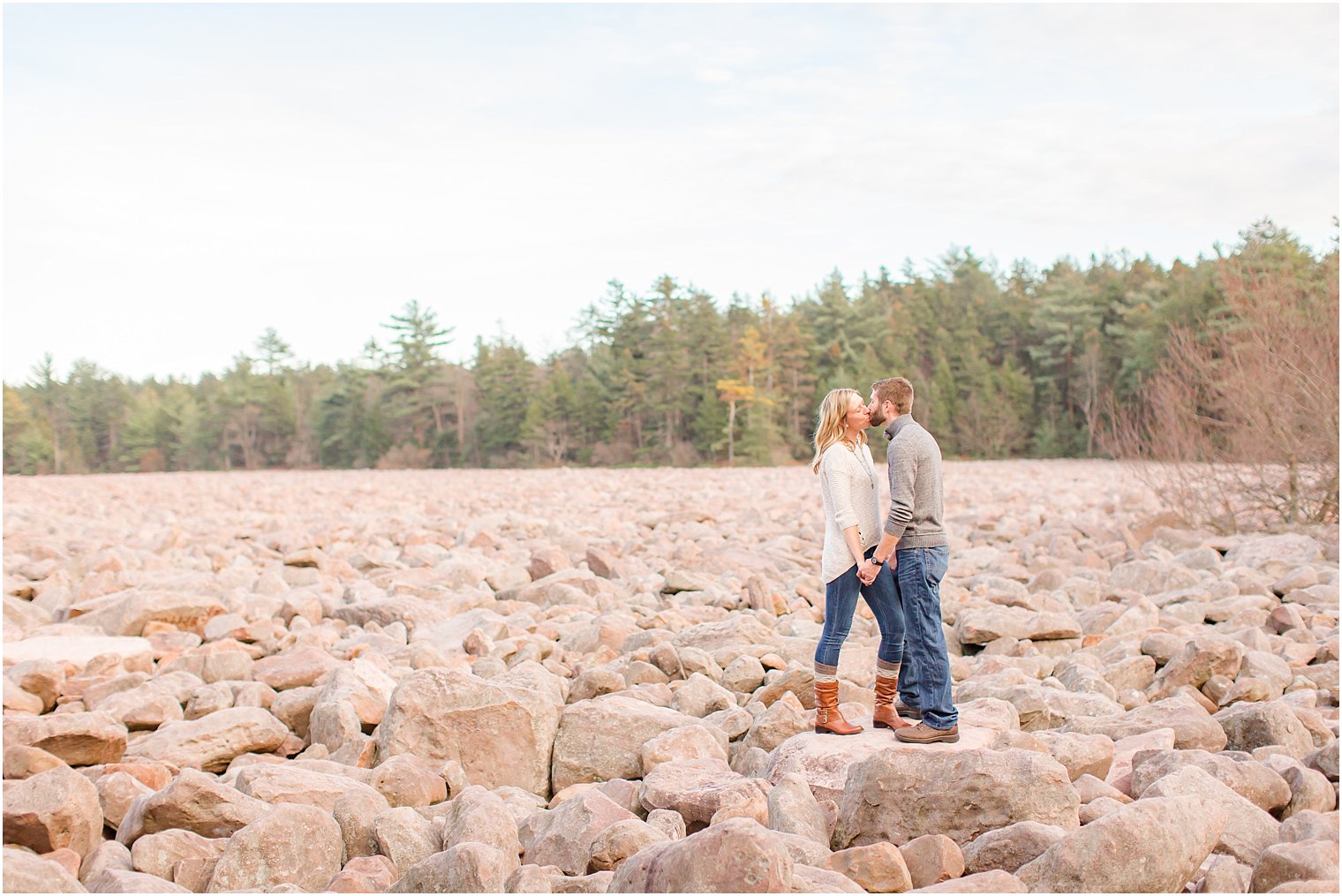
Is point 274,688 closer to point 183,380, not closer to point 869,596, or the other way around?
point 869,596

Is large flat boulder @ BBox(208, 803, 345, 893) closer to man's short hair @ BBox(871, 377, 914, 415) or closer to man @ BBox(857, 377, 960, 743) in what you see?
man @ BBox(857, 377, 960, 743)

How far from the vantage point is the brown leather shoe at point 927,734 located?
3.91 m

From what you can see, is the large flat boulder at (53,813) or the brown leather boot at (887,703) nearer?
the large flat boulder at (53,813)

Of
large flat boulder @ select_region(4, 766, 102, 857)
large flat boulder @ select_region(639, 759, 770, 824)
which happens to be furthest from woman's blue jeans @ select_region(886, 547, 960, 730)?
large flat boulder @ select_region(4, 766, 102, 857)

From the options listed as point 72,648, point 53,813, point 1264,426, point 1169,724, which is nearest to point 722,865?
point 53,813

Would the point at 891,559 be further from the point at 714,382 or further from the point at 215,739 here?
the point at 714,382

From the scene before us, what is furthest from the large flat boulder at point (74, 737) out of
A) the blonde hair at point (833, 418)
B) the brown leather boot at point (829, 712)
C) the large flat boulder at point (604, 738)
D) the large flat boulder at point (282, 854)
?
the blonde hair at point (833, 418)

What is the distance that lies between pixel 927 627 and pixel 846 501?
58 cm

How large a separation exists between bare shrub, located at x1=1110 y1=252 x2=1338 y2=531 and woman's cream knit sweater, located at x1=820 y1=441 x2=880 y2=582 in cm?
753

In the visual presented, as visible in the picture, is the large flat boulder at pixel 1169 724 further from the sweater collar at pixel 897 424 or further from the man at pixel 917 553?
the sweater collar at pixel 897 424

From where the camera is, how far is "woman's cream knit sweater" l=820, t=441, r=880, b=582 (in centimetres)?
401

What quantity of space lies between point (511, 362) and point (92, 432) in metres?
35.5

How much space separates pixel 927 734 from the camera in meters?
3.91

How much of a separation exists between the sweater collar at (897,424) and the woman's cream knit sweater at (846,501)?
0.13 m
